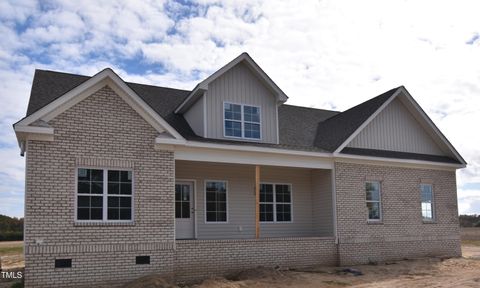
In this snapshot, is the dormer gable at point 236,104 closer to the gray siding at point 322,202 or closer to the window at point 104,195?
the gray siding at point 322,202

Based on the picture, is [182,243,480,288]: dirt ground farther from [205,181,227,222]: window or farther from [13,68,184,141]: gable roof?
[13,68,184,141]: gable roof

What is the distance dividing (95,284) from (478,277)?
11274 mm

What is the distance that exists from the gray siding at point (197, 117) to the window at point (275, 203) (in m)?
3.74

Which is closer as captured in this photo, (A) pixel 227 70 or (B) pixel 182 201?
(A) pixel 227 70

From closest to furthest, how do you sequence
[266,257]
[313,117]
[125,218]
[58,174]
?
[58,174]
[125,218]
[266,257]
[313,117]

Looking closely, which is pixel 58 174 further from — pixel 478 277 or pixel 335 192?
pixel 478 277

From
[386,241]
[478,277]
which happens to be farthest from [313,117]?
[478,277]

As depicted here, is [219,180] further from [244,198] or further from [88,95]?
[88,95]

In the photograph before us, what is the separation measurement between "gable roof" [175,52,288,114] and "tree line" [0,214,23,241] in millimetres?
31819

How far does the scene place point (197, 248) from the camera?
1528cm

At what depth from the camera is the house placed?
13.3 meters

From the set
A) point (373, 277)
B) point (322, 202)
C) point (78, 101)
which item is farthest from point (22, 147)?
point (373, 277)

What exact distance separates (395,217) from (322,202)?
2958 mm

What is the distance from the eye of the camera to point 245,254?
1622 centimetres
